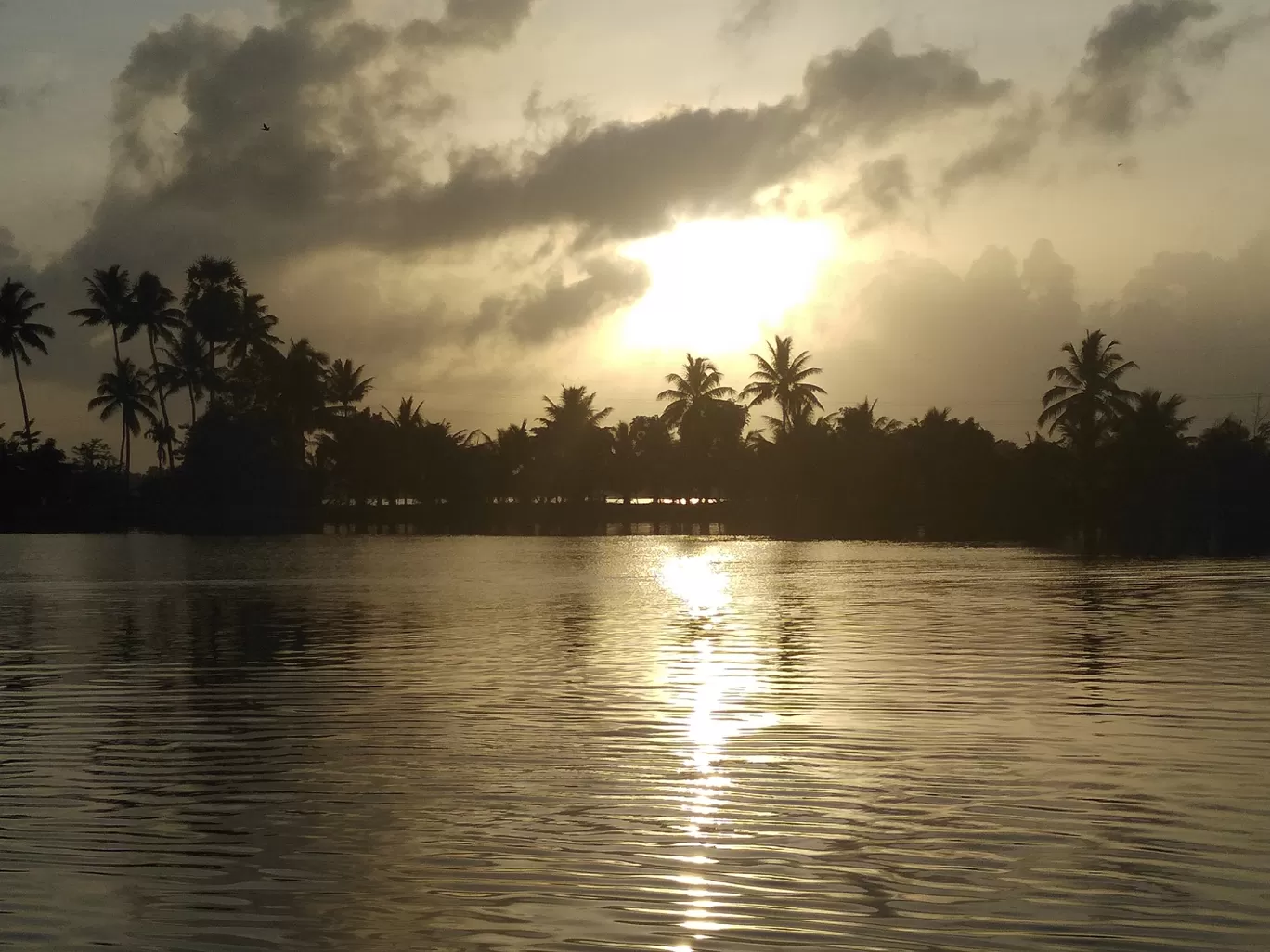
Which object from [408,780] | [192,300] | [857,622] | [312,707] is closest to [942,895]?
[408,780]

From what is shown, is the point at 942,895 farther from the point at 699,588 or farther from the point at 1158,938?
the point at 699,588

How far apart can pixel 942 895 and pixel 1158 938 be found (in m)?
1.09

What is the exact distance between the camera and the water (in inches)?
270

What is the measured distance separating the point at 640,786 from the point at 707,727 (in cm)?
262

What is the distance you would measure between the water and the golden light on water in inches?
1.5

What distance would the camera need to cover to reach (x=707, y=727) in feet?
40.8

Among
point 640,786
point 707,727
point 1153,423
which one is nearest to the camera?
point 640,786

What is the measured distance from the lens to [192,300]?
85375mm

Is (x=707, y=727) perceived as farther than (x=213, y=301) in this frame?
No

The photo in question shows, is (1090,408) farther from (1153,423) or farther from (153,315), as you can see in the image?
(153,315)

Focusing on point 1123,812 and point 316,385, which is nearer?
point 1123,812

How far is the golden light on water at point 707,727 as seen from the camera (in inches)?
286

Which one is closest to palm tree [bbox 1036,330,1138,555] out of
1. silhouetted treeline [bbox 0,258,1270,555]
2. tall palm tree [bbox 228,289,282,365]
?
silhouetted treeline [bbox 0,258,1270,555]

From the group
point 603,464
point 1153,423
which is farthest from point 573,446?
point 1153,423
